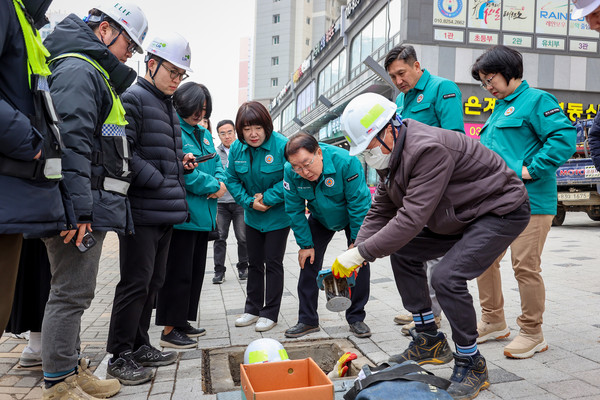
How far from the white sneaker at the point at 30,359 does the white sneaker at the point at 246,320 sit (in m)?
1.61

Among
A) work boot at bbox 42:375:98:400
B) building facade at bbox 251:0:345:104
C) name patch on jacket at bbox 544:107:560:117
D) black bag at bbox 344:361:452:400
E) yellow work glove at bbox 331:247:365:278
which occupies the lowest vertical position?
work boot at bbox 42:375:98:400

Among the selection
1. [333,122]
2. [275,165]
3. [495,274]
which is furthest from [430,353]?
[333,122]

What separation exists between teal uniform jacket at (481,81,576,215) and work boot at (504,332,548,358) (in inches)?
34.3

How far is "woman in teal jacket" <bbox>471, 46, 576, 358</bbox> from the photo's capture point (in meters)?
3.31

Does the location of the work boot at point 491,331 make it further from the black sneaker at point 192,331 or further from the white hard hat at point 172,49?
the white hard hat at point 172,49

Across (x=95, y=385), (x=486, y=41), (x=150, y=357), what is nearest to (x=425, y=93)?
(x=150, y=357)

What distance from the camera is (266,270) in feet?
14.3

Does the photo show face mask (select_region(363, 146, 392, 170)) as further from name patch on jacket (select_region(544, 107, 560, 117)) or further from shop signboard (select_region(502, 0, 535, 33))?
shop signboard (select_region(502, 0, 535, 33))

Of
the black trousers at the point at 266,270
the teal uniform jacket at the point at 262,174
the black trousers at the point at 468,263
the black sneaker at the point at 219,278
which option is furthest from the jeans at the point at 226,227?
the black trousers at the point at 468,263

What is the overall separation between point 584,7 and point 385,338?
8.65 feet

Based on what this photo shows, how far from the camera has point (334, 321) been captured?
4488mm

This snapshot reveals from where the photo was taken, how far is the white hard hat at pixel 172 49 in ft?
10.9

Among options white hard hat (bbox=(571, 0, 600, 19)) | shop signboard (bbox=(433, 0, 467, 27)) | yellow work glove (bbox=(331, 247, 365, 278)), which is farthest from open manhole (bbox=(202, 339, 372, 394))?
shop signboard (bbox=(433, 0, 467, 27))

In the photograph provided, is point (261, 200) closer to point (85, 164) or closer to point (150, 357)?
point (150, 357)
